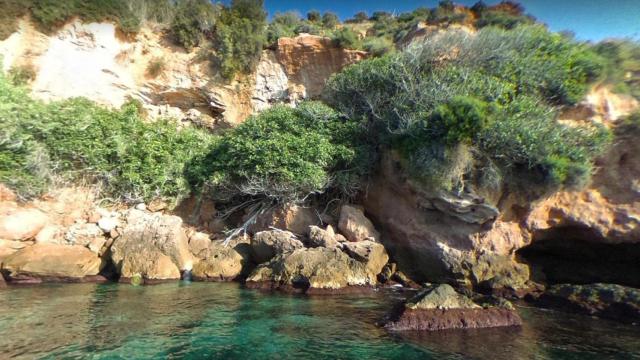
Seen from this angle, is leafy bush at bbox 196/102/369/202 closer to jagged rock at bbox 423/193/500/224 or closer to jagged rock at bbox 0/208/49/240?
jagged rock at bbox 423/193/500/224

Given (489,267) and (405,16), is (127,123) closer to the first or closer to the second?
(489,267)

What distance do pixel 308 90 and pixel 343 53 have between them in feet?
10.2

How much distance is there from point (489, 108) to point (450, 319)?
6637mm

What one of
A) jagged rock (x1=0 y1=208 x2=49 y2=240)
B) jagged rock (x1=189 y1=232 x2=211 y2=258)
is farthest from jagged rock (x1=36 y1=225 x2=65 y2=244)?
jagged rock (x1=189 y1=232 x2=211 y2=258)

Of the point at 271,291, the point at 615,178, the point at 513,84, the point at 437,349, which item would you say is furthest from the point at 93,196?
the point at 615,178

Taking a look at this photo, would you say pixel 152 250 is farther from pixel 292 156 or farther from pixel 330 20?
pixel 330 20

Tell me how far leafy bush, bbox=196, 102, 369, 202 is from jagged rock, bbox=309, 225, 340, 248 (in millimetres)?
1889

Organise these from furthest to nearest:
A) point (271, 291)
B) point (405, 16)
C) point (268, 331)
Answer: point (405, 16)
point (271, 291)
point (268, 331)

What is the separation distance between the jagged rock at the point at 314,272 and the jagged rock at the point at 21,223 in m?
8.46

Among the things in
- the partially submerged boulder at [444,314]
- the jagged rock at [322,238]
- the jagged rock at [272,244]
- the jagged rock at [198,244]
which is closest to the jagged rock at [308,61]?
the jagged rock at [198,244]

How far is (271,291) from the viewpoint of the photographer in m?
10.6

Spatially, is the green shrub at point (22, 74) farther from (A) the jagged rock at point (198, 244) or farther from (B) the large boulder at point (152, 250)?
(A) the jagged rock at point (198, 244)

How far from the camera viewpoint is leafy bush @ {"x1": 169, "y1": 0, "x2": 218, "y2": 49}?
850 inches

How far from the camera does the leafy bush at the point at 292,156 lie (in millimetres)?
13539
